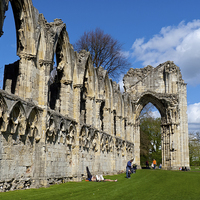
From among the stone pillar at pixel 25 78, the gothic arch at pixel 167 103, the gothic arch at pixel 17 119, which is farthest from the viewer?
the gothic arch at pixel 167 103

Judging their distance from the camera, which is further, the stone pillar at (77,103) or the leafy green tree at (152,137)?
the leafy green tree at (152,137)

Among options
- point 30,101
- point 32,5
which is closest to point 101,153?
point 30,101

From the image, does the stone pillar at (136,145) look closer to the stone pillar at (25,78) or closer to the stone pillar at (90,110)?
the stone pillar at (90,110)

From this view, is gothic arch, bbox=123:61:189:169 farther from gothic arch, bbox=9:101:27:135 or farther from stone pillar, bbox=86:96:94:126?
gothic arch, bbox=9:101:27:135

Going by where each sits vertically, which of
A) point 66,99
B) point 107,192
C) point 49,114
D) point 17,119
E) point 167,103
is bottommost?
point 107,192

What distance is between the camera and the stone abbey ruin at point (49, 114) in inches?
298

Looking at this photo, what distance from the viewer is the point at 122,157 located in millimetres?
19797

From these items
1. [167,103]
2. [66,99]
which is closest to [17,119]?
[66,99]

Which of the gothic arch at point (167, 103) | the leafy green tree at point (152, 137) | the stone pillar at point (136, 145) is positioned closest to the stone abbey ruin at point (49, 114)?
the stone pillar at point (136, 145)

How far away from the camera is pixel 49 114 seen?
30.6ft

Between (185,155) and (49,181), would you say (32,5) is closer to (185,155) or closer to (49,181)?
(49,181)

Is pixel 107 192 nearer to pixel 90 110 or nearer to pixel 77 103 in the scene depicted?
pixel 77 103

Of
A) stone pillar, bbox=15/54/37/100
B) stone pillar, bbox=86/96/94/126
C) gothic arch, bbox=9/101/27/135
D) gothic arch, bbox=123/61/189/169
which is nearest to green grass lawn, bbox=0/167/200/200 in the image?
gothic arch, bbox=9/101/27/135

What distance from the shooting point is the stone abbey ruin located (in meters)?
7.56
